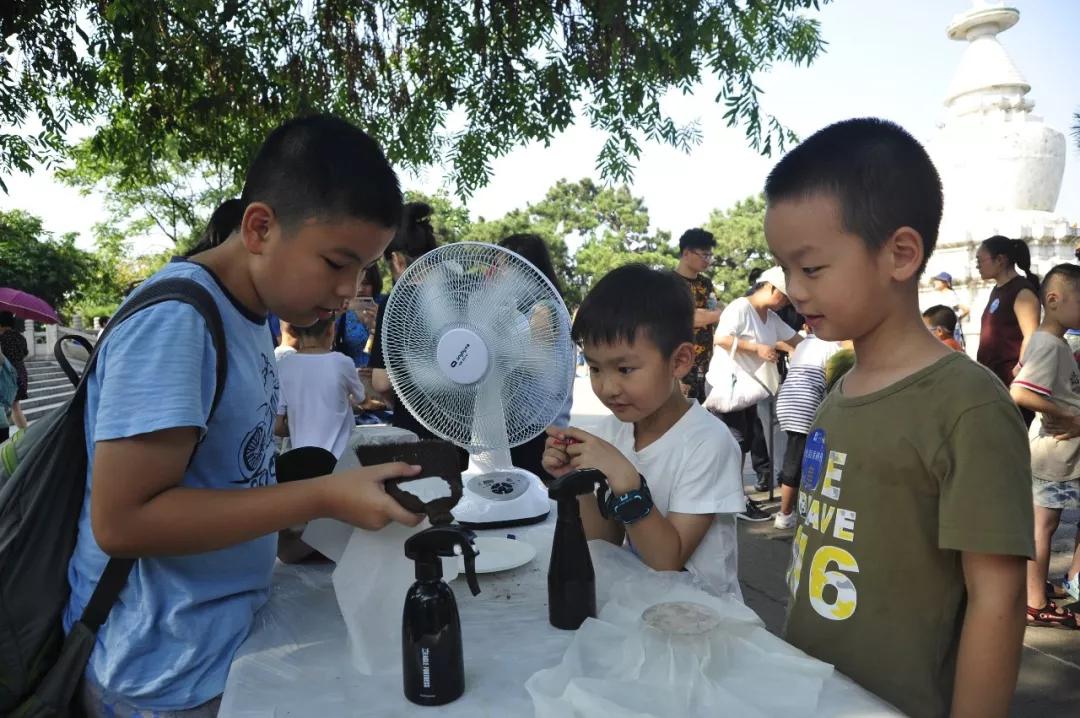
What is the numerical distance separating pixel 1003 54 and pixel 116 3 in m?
16.1

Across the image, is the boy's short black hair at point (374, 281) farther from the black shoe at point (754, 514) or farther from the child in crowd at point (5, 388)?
the child in crowd at point (5, 388)

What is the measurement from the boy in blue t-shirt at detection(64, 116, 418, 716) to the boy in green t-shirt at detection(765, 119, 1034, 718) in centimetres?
76

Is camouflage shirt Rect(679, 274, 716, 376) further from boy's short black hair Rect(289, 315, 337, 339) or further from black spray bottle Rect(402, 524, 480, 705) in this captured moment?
black spray bottle Rect(402, 524, 480, 705)

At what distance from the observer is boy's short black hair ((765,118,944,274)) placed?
1.16 metres

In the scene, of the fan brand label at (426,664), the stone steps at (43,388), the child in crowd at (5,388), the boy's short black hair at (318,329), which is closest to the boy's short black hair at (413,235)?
the boy's short black hair at (318,329)

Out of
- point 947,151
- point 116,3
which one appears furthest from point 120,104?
point 947,151

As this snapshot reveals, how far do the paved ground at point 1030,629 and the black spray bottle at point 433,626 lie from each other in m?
1.08

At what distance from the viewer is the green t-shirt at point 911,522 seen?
1.00m

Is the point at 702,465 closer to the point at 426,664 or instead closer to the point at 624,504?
the point at 624,504

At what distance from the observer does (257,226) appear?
1.21m

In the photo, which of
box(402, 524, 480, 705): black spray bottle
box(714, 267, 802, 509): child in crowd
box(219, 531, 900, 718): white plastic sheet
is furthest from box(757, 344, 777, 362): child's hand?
box(402, 524, 480, 705): black spray bottle

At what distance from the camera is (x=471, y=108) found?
177 inches

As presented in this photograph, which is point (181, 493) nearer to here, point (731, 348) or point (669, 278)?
point (669, 278)

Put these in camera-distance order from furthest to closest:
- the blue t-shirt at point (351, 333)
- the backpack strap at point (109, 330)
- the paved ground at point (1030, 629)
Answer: the blue t-shirt at point (351, 333)
the paved ground at point (1030, 629)
the backpack strap at point (109, 330)
